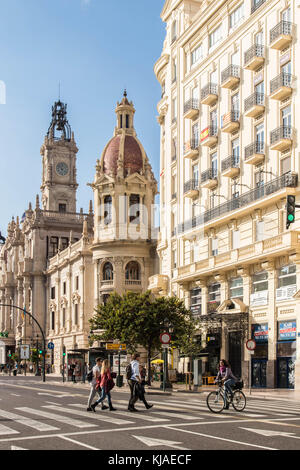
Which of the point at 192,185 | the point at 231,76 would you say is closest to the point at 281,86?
the point at 231,76

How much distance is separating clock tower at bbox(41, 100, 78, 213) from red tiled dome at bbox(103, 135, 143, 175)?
36.2 m

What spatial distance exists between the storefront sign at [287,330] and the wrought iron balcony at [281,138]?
31.9 feet

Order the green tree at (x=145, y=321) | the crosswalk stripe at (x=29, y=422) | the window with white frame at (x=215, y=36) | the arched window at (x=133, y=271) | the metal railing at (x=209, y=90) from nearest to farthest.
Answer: the crosswalk stripe at (x=29, y=422)
the green tree at (x=145, y=321)
the metal railing at (x=209, y=90)
the window with white frame at (x=215, y=36)
the arched window at (x=133, y=271)

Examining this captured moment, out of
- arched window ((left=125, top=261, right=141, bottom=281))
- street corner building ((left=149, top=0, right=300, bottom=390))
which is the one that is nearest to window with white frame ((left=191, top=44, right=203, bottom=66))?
street corner building ((left=149, top=0, right=300, bottom=390))

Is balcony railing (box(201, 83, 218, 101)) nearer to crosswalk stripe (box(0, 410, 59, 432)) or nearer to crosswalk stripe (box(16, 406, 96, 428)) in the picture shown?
crosswalk stripe (box(16, 406, 96, 428))

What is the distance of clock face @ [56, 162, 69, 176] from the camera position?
105 metres

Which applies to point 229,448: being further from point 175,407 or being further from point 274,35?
point 274,35

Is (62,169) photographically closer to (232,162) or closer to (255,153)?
(232,162)

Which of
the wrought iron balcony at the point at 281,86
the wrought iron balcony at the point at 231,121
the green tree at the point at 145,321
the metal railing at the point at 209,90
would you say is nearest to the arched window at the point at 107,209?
the green tree at the point at 145,321

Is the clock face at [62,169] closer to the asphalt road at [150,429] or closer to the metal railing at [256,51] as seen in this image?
the metal railing at [256,51]

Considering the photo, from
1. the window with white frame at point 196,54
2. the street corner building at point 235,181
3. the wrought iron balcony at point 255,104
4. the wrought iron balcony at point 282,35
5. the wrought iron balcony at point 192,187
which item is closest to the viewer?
the street corner building at point 235,181

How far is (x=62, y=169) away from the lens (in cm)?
10581

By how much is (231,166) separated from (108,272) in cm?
2624

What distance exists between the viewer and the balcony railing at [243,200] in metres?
36.9
